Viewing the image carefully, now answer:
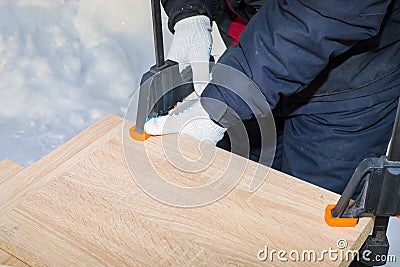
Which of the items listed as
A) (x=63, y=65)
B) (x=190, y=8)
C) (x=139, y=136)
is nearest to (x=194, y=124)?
(x=139, y=136)

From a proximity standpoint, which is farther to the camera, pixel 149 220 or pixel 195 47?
pixel 195 47

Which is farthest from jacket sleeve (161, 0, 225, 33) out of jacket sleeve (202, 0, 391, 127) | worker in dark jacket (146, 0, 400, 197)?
jacket sleeve (202, 0, 391, 127)

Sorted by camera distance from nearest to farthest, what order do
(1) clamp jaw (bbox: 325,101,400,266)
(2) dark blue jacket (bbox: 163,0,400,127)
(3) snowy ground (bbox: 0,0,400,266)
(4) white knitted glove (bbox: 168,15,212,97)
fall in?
(1) clamp jaw (bbox: 325,101,400,266) < (2) dark blue jacket (bbox: 163,0,400,127) < (4) white knitted glove (bbox: 168,15,212,97) < (3) snowy ground (bbox: 0,0,400,266)

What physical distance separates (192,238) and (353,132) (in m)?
0.42

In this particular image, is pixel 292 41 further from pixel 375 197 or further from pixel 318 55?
pixel 375 197

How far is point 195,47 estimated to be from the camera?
104 cm

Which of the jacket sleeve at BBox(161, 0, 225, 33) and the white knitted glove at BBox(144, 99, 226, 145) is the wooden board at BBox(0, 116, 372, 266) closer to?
the white knitted glove at BBox(144, 99, 226, 145)

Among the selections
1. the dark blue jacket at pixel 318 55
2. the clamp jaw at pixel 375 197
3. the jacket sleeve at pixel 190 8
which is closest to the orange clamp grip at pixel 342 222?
the clamp jaw at pixel 375 197

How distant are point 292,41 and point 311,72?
0.20 feet

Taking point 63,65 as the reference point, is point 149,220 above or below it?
above

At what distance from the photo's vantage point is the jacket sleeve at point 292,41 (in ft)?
2.39

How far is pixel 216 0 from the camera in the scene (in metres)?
1.12

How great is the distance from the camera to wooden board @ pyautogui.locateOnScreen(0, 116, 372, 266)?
65 centimetres

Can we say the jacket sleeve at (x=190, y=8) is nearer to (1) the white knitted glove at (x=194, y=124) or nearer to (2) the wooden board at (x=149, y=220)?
(1) the white knitted glove at (x=194, y=124)
